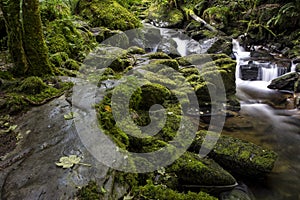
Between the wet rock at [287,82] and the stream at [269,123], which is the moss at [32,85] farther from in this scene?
the wet rock at [287,82]

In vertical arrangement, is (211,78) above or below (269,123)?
above

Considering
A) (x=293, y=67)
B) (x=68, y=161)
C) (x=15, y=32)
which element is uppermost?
(x=15, y=32)

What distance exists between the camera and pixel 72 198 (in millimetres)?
2264

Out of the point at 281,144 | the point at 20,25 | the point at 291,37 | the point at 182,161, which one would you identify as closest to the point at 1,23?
the point at 20,25

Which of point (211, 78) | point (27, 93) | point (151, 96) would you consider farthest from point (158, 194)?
point (211, 78)

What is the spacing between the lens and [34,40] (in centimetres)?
425

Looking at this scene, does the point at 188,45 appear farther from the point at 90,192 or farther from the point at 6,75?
the point at 90,192

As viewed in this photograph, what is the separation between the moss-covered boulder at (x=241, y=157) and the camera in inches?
157

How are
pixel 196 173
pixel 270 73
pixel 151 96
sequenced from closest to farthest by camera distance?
pixel 196 173 < pixel 151 96 < pixel 270 73

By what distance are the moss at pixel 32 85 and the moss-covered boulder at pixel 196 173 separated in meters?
2.43

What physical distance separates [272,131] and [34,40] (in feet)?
18.9

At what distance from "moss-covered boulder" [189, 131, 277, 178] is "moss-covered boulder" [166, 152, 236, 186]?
1.60ft

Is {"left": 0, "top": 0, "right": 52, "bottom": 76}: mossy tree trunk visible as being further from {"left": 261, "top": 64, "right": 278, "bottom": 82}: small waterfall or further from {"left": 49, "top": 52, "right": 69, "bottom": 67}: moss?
{"left": 261, "top": 64, "right": 278, "bottom": 82}: small waterfall

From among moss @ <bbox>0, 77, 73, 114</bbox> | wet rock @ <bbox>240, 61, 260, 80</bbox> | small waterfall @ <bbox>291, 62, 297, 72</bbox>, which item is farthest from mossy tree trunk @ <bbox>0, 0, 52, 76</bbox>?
small waterfall @ <bbox>291, 62, 297, 72</bbox>
